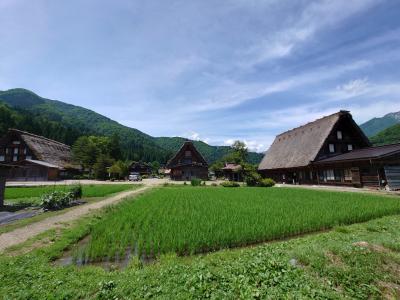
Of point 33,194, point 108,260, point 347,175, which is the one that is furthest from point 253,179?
point 108,260

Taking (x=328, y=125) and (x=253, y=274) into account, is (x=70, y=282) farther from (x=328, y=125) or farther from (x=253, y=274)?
(x=328, y=125)

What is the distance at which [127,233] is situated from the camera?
7.21 meters

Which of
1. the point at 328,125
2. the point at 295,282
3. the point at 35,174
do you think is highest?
the point at 328,125

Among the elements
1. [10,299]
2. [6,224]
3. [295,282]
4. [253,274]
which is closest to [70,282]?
[10,299]

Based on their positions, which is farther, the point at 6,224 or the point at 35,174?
the point at 35,174

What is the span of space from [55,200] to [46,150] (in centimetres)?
4110

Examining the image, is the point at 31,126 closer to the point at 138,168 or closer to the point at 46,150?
the point at 46,150

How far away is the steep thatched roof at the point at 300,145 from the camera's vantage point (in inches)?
1057

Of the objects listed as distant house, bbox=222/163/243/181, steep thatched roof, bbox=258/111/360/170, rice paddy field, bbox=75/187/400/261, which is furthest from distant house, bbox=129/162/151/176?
rice paddy field, bbox=75/187/400/261

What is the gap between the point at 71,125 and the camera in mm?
117062

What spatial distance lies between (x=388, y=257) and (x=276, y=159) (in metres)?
30.9

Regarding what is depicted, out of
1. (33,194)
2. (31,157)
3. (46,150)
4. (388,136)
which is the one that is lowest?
(33,194)

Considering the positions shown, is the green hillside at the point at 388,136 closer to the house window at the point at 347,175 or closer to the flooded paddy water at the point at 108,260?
the house window at the point at 347,175

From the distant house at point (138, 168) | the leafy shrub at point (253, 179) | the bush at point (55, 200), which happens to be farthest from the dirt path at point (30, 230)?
the distant house at point (138, 168)
